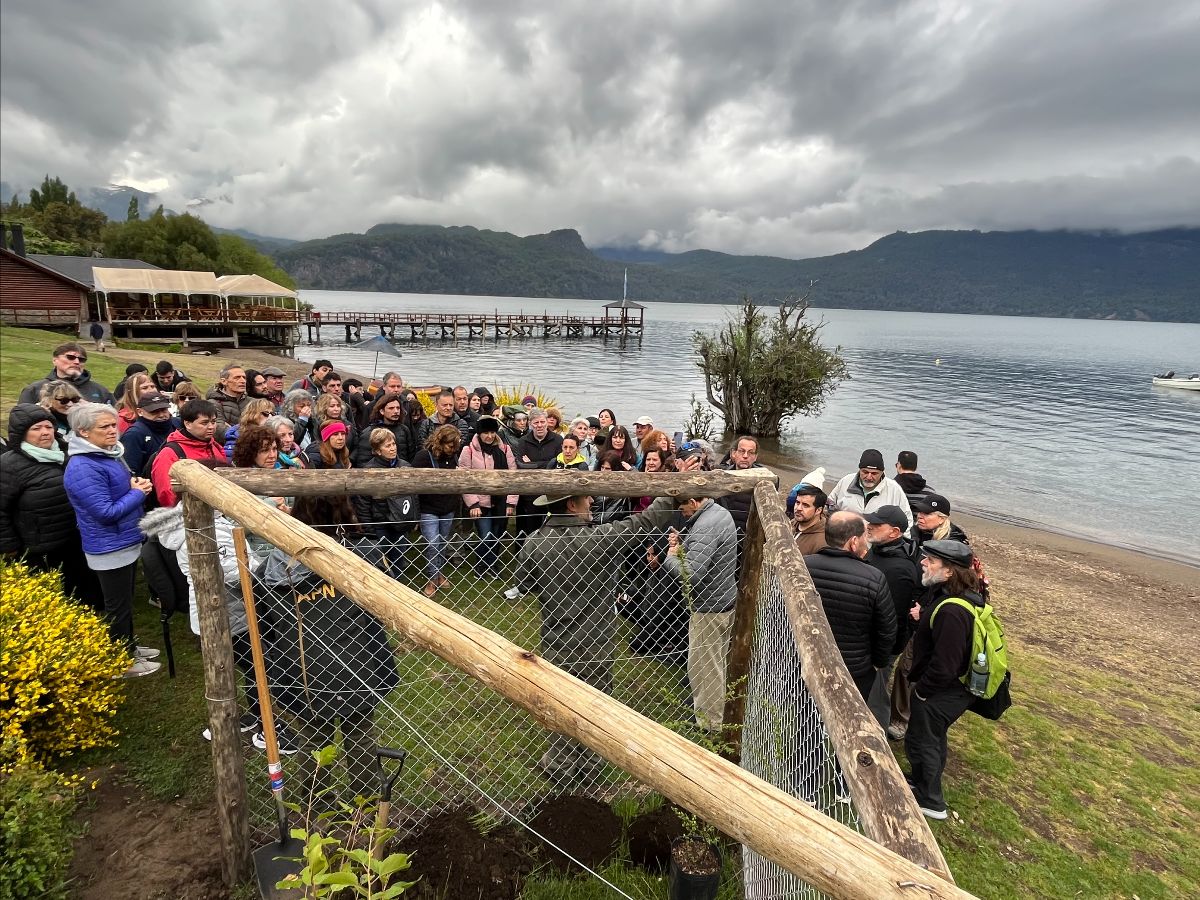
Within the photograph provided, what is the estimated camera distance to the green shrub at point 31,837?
2.56 metres

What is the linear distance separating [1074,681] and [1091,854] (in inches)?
119

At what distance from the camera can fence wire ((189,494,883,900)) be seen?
302 cm

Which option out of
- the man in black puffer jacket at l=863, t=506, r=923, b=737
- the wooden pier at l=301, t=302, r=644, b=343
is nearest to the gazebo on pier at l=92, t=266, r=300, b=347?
the wooden pier at l=301, t=302, r=644, b=343

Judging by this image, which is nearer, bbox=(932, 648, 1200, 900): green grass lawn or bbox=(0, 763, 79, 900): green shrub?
bbox=(0, 763, 79, 900): green shrub

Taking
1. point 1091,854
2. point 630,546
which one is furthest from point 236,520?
point 1091,854

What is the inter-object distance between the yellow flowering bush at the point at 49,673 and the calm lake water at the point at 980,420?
18637 mm

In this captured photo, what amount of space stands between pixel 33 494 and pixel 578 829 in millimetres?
4479

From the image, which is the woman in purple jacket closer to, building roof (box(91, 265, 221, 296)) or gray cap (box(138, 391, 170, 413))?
gray cap (box(138, 391, 170, 413))

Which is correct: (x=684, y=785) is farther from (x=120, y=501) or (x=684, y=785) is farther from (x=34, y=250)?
(x=34, y=250)

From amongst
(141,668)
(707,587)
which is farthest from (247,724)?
(707,587)

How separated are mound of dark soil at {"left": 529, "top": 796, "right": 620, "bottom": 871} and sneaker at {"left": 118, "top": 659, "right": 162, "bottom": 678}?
10.9 ft

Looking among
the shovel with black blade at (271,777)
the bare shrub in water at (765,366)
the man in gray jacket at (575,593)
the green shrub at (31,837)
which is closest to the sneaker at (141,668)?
the green shrub at (31,837)

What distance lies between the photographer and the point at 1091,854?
409 centimetres

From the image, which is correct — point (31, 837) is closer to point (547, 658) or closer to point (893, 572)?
point (547, 658)
